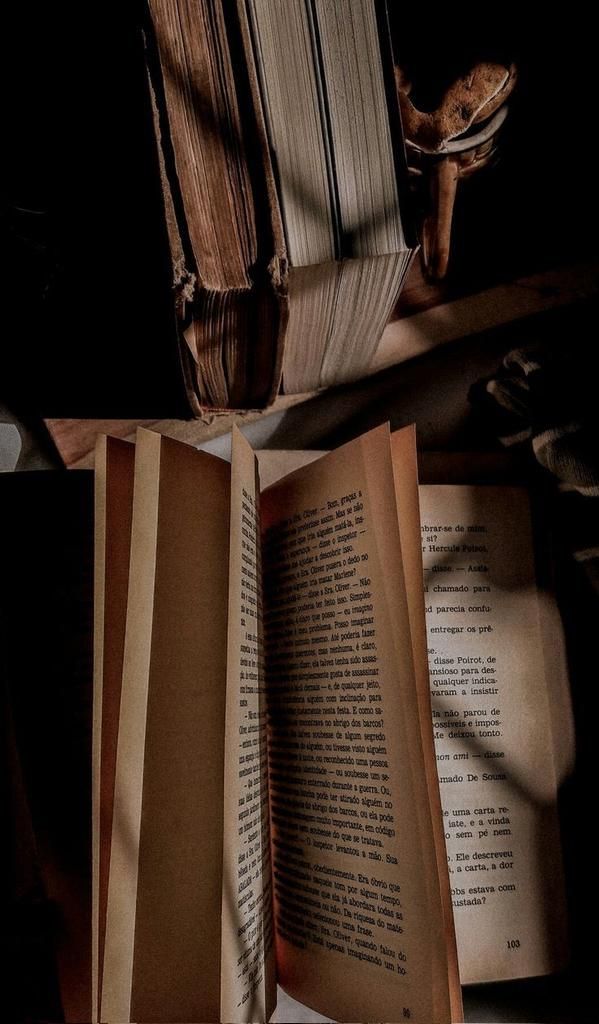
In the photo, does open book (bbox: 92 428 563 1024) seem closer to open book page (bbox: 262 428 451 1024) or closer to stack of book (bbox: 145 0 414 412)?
open book page (bbox: 262 428 451 1024)

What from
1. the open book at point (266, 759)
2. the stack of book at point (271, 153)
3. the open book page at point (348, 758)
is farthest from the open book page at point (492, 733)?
the stack of book at point (271, 153)

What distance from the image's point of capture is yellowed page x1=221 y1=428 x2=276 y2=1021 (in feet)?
1.34

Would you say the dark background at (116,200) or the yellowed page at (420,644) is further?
the dark background at (116,200)

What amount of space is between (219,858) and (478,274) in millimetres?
597

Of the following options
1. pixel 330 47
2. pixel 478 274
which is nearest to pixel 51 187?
pixel 330 47

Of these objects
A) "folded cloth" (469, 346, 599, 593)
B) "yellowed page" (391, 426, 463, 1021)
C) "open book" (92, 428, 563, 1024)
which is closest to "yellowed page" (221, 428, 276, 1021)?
"open book" (92, 428, 563, 1024)

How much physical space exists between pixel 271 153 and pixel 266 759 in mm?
449

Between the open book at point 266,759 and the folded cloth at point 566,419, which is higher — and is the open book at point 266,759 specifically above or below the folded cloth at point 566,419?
below

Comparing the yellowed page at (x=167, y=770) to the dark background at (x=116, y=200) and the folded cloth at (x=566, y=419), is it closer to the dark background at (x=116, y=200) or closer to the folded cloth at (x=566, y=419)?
the dark background at (x=116, y=200)

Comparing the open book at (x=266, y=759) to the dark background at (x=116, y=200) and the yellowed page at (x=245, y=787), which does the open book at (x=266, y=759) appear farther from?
the dark background at (x=116, y=200)

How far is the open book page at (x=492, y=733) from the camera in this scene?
21.6 inches

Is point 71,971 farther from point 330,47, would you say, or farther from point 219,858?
point 330,47

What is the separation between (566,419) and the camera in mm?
544

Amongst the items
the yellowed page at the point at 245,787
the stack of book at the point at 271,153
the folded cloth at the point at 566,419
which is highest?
the stack of book at the point at 271,153
